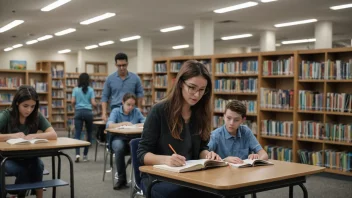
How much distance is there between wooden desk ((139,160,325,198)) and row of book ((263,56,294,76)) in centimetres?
435

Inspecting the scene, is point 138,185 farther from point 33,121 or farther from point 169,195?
point 33,121

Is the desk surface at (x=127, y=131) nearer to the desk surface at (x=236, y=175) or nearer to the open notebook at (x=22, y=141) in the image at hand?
the open notebook at (x=22, y=141)

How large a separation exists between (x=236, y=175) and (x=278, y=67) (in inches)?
194

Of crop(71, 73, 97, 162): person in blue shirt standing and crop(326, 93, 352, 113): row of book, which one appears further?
crop(71, 73, 97, 162): person in blue shirt standing

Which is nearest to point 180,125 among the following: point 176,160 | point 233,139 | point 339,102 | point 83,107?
point 176,160

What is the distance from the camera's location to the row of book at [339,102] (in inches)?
246

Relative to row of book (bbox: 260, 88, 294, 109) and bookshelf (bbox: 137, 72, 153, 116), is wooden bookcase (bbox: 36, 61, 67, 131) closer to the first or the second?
bookshelf (bbox: 137, 72, 153, 116)

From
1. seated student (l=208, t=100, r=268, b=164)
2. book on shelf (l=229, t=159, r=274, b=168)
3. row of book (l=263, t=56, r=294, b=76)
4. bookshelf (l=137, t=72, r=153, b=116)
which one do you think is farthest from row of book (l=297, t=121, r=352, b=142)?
bookshelf (l=137, t=72, r=153, b=116)

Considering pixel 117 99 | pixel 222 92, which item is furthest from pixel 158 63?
pixel 117 99

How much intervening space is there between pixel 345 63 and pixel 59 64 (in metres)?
10.4

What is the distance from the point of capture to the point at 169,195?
2.48m

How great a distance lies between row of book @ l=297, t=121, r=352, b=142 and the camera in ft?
20.6

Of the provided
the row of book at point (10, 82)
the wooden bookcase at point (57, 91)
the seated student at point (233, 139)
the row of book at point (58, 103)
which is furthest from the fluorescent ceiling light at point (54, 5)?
the seated student at point (233, 139)

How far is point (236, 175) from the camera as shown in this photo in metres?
2.36
